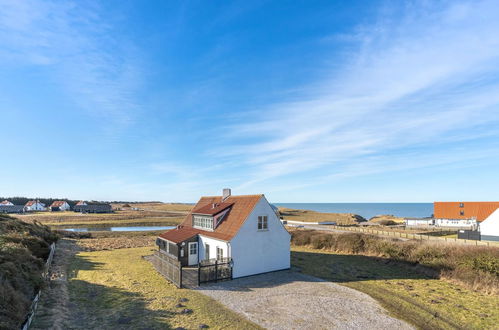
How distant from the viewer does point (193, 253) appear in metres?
29.5

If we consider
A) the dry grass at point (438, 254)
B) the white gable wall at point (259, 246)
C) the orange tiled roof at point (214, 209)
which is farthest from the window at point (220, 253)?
the dry grass at point (438, 254)

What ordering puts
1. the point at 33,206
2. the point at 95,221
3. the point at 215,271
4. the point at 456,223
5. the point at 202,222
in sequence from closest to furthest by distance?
1. the point at 215,271
2. the point at 202,222
3. the point at 456,223
4. the point at 95,221
5. the point at 33,206

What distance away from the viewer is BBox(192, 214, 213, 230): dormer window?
30.1 m

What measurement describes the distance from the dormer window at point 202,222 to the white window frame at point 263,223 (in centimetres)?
566

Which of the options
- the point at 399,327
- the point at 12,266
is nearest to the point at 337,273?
the point at 399,327

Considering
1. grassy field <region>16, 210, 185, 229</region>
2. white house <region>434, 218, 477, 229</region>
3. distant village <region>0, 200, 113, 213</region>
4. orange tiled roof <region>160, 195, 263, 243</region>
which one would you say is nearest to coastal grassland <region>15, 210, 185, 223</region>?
grassy field <region>16, 210, 185, 229</region>

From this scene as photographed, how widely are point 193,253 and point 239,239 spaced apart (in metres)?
6.78

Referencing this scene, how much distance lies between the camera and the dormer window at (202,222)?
30062mm

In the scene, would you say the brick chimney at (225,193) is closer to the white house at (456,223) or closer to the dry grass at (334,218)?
the dry grass at (334,218)

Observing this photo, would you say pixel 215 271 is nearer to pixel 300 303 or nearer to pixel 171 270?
pixel 171 270

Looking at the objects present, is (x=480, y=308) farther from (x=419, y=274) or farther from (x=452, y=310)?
(x=419, y=274)

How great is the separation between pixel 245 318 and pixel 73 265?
73.0 feet

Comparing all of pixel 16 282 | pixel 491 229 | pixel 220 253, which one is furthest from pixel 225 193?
pixel 491 229

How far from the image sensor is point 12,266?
671 inches
